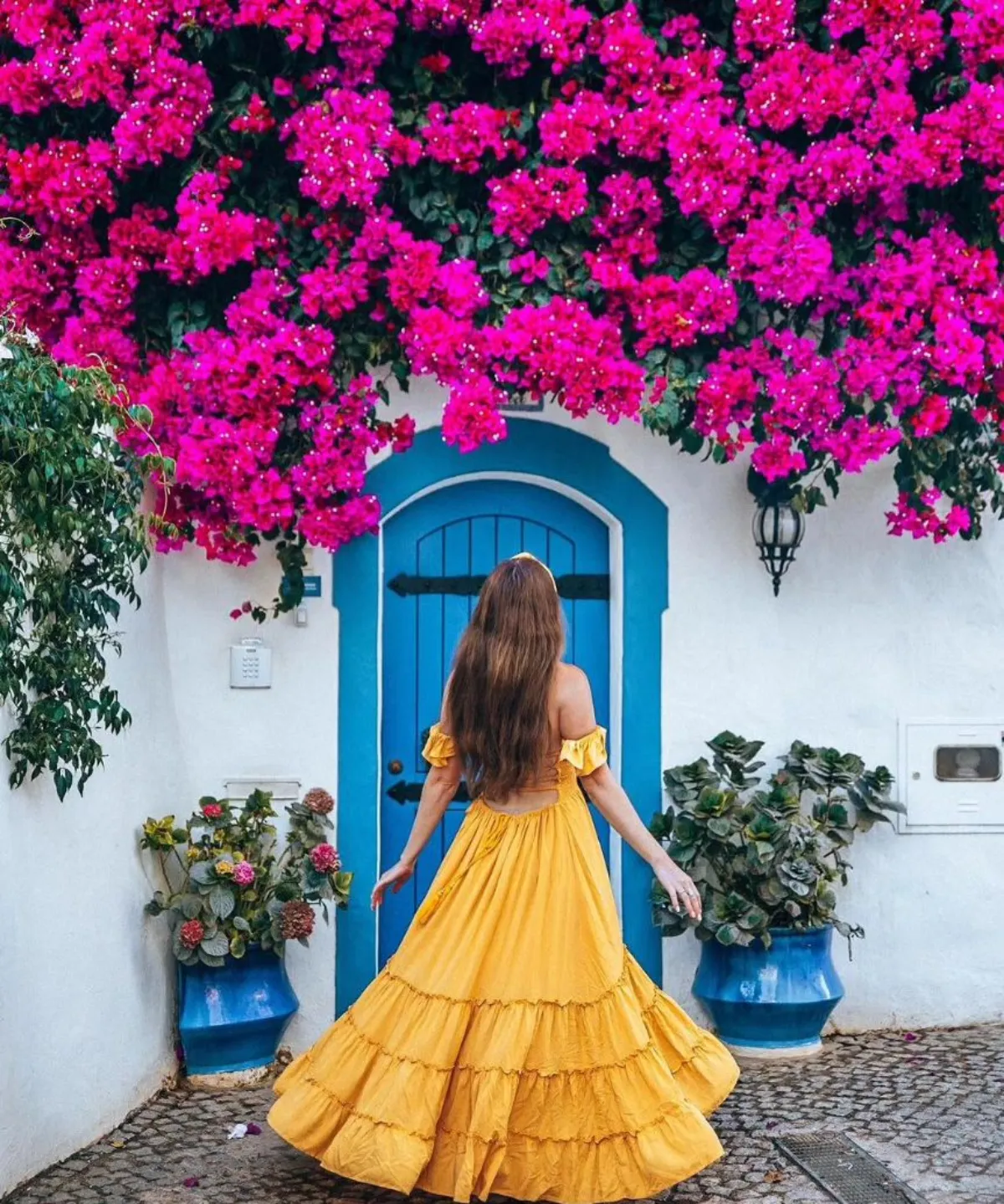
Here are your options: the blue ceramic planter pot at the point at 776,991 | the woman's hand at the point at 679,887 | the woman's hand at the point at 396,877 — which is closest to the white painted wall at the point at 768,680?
the blue ceramic planter pot at the point at 776,991

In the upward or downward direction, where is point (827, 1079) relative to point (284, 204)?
downward

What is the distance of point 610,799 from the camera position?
183 inches

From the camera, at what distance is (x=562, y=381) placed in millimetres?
5742

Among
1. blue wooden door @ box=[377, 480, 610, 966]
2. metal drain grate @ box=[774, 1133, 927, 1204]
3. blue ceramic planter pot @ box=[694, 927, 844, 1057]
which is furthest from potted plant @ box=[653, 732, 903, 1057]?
metal drain grate @ box=[774, 1133, 927, 1204]

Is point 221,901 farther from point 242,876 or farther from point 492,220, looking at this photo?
point 492,220

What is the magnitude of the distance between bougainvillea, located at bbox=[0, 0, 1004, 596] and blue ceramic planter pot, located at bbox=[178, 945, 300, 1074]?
5.06 feet

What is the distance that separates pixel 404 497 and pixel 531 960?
2.38 meters

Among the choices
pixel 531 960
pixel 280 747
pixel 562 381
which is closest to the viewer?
pixel 531 960

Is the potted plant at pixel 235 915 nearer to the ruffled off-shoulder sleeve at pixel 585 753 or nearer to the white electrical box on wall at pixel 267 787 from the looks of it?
the white electrical box on wall at pixel 267 787

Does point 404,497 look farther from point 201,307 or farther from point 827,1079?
point 827,1079

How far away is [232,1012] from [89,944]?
0.82m

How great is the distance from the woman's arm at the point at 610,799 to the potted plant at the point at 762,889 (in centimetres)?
154

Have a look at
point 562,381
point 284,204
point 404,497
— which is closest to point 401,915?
point 404,497

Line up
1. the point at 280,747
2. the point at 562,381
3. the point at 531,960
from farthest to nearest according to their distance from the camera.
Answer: the point at 280,747, the point at 562,381, the point at 531,960
